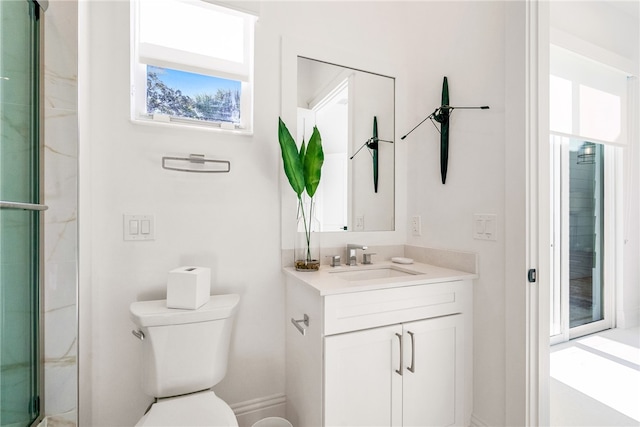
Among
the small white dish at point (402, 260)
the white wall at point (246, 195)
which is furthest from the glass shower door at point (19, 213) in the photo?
the small white dish at point (402, 260)

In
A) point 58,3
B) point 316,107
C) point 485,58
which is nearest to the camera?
point 58,3

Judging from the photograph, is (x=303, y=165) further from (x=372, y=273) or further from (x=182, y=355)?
(x=182, y=355)

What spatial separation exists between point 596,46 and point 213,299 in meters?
3.40

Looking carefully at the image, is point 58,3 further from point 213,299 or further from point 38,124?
point 213,299

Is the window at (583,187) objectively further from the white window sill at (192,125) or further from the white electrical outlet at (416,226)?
the white window sill at (192,125)

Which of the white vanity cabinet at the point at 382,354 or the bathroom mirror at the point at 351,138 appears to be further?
the bathroom mirror at the point at 351,138

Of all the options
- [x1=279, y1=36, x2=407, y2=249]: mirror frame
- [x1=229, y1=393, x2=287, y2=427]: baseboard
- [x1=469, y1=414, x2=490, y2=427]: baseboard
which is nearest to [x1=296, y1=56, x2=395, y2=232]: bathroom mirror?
[x1=279, y1=36, x2=407, y2=249]: mirror frame

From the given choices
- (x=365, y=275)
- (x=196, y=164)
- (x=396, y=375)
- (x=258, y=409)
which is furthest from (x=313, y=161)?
(x=258, y=409)

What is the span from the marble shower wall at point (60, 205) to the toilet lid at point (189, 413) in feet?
1.30

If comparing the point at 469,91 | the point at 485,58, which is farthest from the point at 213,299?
the point at 485,58

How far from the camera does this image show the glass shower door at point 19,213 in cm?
99

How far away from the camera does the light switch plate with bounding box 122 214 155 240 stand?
134cm

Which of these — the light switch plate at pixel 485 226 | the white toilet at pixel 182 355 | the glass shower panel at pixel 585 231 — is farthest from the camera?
the glass shower panel at pixel 585 231

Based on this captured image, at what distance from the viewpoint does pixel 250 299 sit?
156 cm
